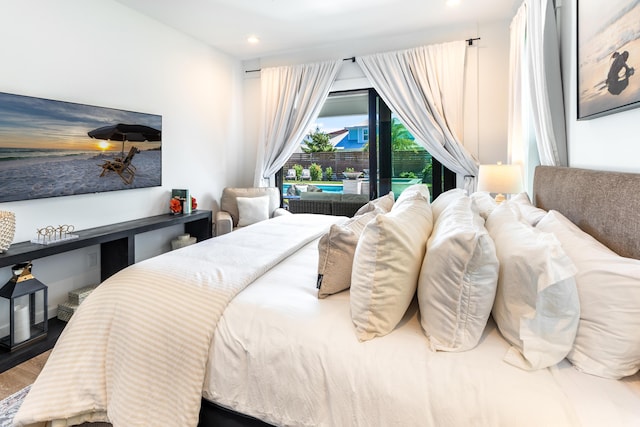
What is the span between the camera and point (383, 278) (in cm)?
115

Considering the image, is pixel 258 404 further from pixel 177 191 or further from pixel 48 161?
pixel 177 191

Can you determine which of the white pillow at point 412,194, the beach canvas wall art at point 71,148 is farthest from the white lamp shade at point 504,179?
the beach canvas wall art at point 71,148

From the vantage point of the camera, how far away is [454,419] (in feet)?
3.00

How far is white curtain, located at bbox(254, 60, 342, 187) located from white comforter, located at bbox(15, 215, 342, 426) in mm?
3328

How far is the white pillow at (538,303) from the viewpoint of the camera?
3.01ft

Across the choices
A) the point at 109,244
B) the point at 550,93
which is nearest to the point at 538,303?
the point at 550,93

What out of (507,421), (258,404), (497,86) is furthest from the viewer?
(497,86)

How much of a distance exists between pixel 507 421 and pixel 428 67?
380cm

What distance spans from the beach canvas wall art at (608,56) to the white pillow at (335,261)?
49.1 inches

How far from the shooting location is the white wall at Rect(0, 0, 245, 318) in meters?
2.56

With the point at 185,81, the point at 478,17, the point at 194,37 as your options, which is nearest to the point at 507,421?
the point at 478,17

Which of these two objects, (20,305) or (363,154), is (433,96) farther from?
(20,305)

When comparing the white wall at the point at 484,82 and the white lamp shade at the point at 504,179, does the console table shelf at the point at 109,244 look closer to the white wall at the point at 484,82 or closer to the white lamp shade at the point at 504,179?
the white lamp shade at the point at 504,179

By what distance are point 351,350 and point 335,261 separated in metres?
0.41
